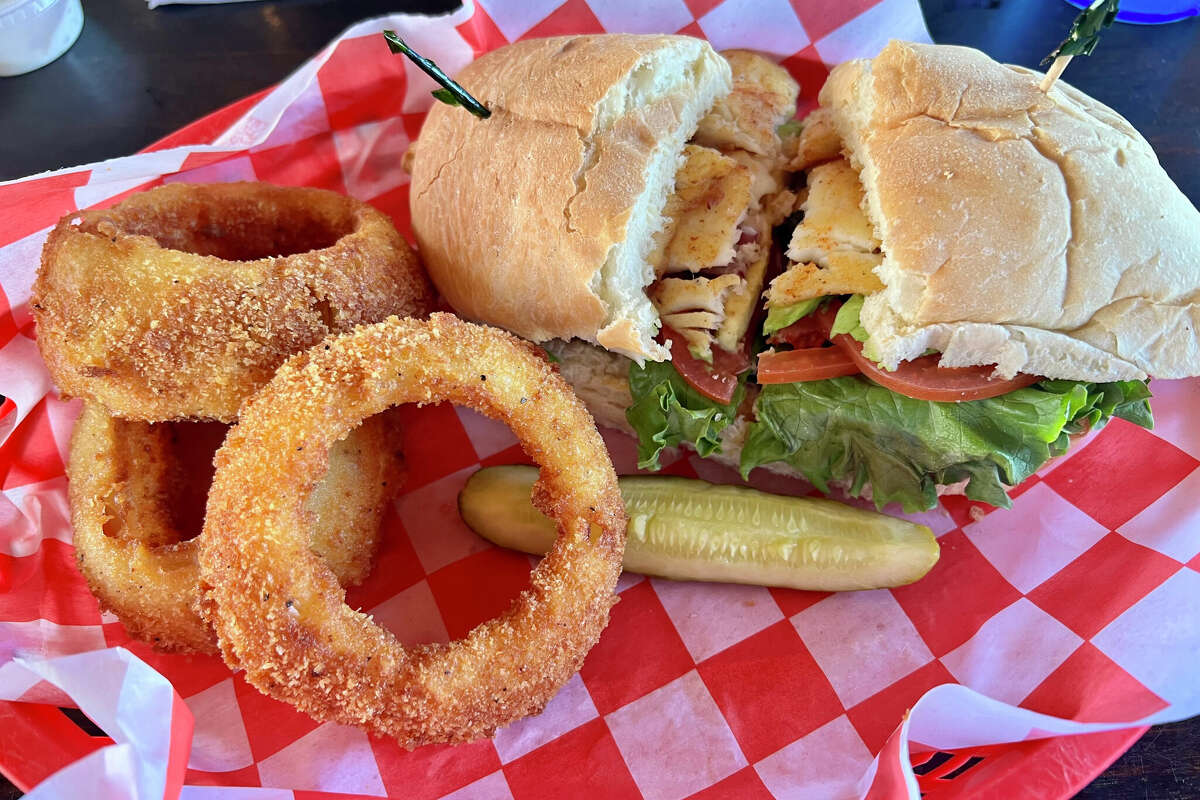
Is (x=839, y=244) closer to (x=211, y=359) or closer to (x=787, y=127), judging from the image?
(x=787, y=127)

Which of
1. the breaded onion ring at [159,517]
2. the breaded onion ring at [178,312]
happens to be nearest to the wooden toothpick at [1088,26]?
the breaded onion ring at [178,312]

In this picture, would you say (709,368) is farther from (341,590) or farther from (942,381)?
(341,590)

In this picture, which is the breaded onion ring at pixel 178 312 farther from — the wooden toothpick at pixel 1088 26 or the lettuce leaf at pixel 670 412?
the wooden toothpick at pixel 1088 26

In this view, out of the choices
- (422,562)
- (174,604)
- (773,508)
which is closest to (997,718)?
(773,508)

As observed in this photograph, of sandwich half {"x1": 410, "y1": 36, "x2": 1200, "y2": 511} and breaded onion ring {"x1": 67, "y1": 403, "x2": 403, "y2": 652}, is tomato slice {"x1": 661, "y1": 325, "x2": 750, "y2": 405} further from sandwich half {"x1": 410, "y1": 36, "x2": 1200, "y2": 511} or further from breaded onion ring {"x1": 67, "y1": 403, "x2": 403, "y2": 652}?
breaded onion ring {"x1": 67, "y1": 403, "x2": 403, "y2": 652}

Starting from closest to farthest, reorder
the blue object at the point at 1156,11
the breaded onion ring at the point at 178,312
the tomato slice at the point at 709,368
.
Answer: the breaded onion ring at the point at 178,312
the tomato slice at the point at 709,368
the blue object at the point at 1156,11

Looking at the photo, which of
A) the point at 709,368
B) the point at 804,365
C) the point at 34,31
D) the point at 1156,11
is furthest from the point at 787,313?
the point at 34,31

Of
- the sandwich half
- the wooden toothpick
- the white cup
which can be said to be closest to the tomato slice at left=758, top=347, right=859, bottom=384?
the sandwich half
